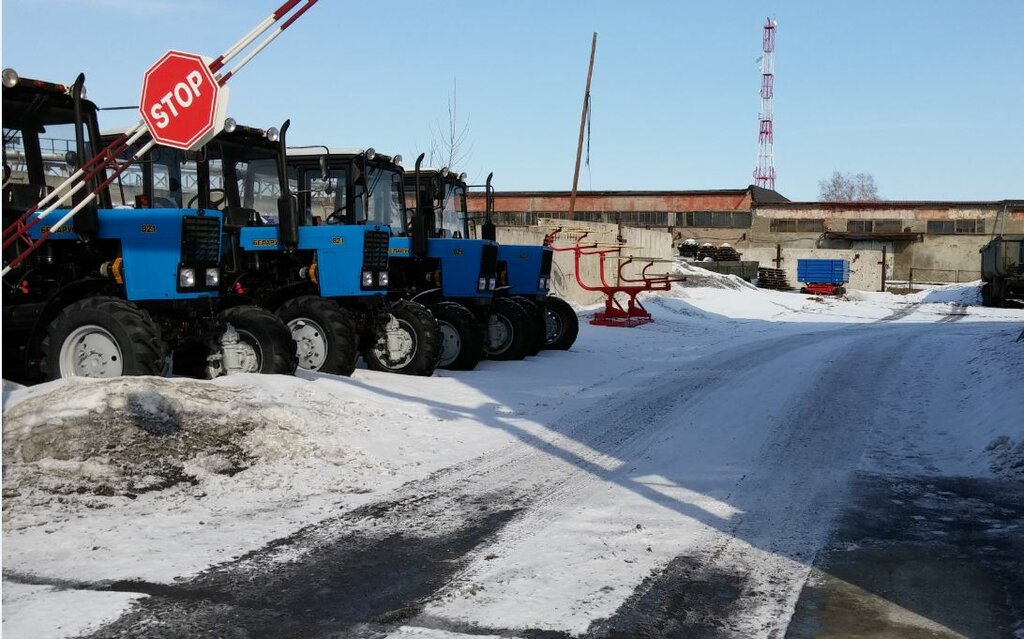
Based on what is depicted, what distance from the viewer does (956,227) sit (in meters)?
54.1

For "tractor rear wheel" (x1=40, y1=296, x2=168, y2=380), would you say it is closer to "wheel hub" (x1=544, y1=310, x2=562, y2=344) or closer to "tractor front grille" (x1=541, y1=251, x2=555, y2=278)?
"wheel hub" (x1=544, y1=310, x2=562, y2=344)

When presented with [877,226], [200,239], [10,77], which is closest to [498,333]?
[200,239]

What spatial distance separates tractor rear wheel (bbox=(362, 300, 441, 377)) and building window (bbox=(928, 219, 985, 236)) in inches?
1934

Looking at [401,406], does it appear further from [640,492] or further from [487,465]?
[640,492]

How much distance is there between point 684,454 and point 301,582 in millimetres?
4066

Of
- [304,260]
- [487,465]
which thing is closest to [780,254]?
[304,260]

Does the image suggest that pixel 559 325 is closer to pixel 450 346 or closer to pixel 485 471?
pixel 450 346

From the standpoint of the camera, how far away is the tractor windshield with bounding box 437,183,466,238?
14945mm

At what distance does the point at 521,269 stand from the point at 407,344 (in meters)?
4.81

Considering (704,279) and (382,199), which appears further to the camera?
(704,279)

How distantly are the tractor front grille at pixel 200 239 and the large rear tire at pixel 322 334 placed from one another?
1.92 m

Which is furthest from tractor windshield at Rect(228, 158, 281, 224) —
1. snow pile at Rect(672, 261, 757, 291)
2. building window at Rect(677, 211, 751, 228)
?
building window at Rect(677, 211, 751, 228)

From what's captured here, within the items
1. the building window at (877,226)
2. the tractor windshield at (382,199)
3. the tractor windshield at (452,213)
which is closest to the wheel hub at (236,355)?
the tractor windshield at (382,199)

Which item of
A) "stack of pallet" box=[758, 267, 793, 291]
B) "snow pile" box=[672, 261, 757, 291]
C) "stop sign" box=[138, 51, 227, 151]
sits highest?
"stop sign" box=[138, 51, 227, 151]
